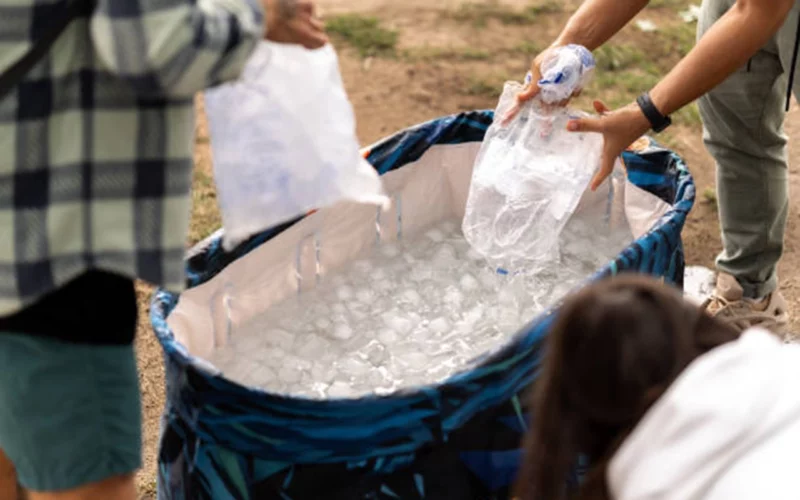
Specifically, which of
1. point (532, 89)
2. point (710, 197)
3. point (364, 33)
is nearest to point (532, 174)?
point (532, 89)

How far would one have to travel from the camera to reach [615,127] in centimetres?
216

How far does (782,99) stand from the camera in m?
2.49

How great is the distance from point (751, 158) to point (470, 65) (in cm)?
179

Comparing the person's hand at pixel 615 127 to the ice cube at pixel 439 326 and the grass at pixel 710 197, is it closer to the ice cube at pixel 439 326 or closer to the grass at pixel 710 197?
the ice cube at pixel 439 326

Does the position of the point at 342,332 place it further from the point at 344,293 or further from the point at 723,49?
the point at 723,49

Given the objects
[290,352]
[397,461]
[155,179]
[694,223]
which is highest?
[155,179]

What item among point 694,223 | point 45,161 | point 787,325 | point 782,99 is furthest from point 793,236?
point 45,161

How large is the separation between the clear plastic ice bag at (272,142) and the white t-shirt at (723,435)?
0.67 metres

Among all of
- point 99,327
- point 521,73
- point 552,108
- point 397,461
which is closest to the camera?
point 99,327

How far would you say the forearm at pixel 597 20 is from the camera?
2396mm

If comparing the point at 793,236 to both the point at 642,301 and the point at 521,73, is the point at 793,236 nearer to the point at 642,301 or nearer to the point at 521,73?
the point at 521,73

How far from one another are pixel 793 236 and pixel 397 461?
74.5 inches

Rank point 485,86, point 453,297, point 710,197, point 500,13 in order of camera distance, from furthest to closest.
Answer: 1. point 500,13
2. point 485,86
3. point 710,197
4. point 453,297

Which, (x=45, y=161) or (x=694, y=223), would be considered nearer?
(x=45, y=161)
